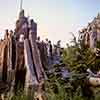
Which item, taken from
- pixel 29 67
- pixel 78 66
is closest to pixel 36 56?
pixel 29 67

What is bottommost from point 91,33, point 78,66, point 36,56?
point 78,66

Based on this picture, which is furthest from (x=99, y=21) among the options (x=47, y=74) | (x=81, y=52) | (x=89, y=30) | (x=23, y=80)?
(x=23, y=80)

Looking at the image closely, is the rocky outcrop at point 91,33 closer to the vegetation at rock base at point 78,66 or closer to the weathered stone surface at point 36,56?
the vegetation at rock base at point 78,66

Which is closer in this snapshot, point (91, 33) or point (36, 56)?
point (91, 33)

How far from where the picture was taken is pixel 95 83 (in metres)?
6.37

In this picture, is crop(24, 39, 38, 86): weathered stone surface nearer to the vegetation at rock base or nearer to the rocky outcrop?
the vegetation at rock base

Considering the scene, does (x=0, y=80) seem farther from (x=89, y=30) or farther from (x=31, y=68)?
(x=89, y=30)

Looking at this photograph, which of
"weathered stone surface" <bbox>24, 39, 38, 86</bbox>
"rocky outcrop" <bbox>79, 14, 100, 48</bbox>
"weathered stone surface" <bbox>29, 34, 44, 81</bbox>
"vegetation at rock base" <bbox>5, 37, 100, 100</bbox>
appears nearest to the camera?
"vegetation at rock base" <bbox>5, 37, 100, 100</bbox>

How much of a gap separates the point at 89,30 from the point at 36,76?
1750 mm

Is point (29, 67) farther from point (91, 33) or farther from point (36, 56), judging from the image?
point (91, 33)

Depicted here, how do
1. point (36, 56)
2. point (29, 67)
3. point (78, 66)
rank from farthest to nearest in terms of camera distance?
point (36, 56) → point (29, 67) → point (78, 66)

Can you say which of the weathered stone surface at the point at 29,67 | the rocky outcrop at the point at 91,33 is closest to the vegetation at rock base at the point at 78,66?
the rocky outcrop at the point at 91,33

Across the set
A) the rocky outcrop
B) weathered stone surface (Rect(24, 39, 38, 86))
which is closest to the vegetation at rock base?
the rocky outcrop

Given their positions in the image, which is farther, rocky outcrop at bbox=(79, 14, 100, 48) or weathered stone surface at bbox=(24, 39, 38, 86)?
rocky outcrop at bbox=(79, 14, 100, 48)
